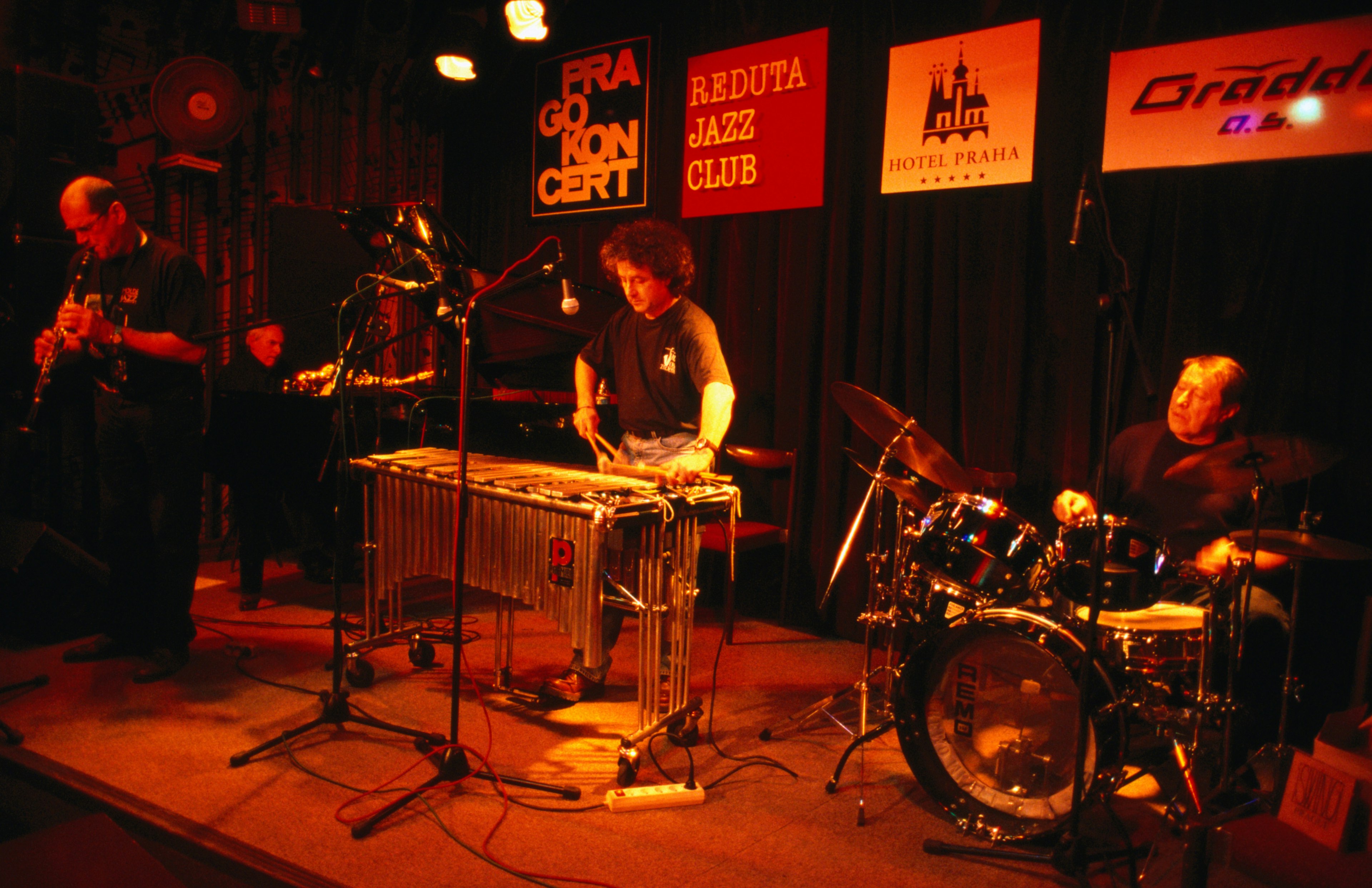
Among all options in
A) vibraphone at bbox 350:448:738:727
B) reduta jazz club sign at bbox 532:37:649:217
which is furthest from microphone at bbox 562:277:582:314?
reduta jazz club sign at bbox 532:37:649:217

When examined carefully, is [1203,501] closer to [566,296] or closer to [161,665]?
[566,296]

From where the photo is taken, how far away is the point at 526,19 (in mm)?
5109

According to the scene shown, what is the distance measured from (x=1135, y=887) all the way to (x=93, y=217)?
4213mm

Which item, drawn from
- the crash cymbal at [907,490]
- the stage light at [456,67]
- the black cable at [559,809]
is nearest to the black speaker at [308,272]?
the stage light at [456,67]

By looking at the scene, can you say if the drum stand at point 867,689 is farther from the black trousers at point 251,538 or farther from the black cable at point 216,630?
the black trousers at point 251,538

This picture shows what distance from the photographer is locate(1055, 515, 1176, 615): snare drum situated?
2469 mm

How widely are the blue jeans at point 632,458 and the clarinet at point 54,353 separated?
224 centimetres

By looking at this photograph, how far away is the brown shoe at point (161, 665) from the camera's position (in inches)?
141

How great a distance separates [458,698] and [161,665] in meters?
1.80

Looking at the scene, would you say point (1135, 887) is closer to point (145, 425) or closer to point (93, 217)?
point (145, 425)

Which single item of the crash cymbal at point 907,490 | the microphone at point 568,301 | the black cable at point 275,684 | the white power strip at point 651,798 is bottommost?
the black cable at point 275,684

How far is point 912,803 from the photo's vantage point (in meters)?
2.82

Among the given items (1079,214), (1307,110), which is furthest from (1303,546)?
(1307,110)

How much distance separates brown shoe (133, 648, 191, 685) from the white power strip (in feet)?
7.01
